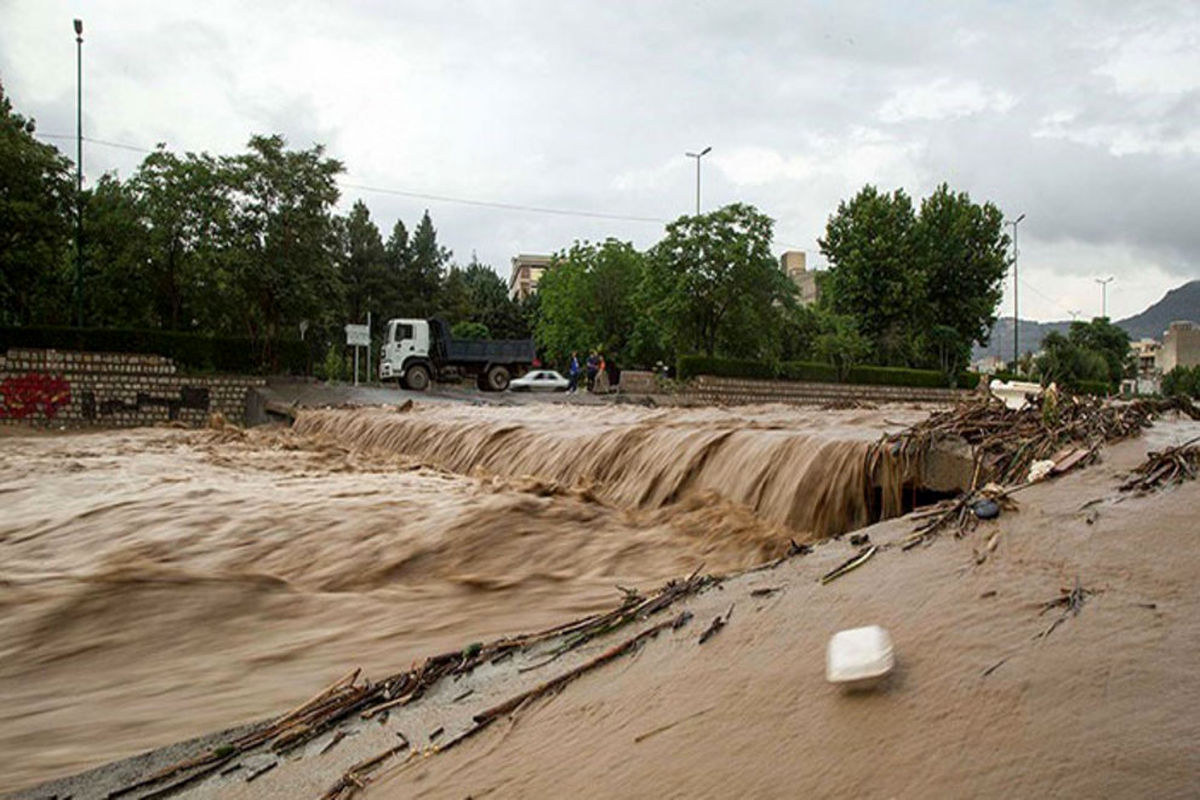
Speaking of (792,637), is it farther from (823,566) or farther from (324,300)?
(324,300)

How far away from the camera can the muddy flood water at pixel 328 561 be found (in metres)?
3.07

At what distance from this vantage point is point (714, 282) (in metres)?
35.5

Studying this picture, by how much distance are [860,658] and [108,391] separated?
29965 mm

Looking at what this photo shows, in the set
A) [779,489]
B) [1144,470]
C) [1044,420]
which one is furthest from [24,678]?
[1044,420]

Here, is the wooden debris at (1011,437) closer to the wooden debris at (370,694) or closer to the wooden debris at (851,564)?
the wooden debris at (851,564)

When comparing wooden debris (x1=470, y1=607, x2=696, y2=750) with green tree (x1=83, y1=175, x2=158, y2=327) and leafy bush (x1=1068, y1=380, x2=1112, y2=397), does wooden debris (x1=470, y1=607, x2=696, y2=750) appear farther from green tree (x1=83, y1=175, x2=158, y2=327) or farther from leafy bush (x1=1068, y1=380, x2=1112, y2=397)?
green tree (x1=83, y1=175, x2=158, y2=327)

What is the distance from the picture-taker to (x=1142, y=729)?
4.58 ft

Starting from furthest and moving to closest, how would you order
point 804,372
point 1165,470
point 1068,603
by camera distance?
1. point 804,372
2. point 1165,470
3. point 1068,603

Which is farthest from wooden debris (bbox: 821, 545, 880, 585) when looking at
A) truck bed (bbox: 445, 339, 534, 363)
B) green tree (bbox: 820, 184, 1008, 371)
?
green tree (bbox: 820, 184, 1008, 371)

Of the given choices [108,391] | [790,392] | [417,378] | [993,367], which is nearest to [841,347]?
[790,392]

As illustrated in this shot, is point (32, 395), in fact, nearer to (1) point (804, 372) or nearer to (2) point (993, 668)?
(1) point (804, 372)

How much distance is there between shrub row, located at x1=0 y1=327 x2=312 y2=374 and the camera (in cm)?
2656

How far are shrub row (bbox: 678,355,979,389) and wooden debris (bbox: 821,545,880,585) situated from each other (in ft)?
100

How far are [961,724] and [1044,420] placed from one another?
3256 millimetres
